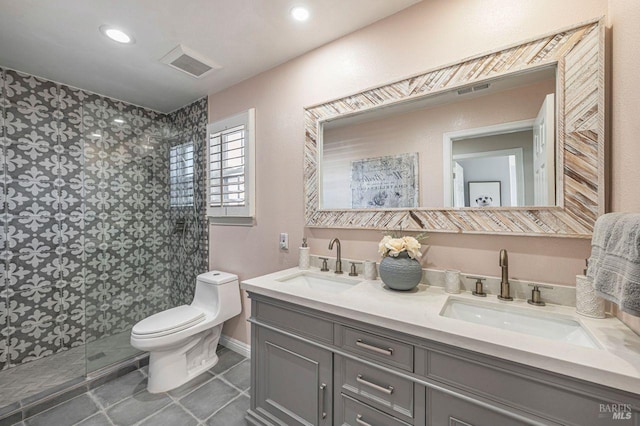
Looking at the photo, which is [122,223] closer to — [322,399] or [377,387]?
[322,399]

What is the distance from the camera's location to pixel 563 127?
1111 millimetres

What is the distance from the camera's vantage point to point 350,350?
1.13 meters

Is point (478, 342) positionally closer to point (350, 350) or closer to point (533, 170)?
point (350, 350)

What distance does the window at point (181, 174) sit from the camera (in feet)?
9.11

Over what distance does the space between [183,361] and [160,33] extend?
91.5 inches

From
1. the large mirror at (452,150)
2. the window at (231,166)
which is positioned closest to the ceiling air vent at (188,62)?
the window at (231,166)

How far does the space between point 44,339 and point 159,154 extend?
1.92 metres

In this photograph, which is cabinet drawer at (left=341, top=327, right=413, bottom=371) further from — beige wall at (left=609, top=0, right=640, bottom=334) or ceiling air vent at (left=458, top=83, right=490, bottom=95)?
ceiling air vent at (left=458, top=83, right=490, bottom=95)

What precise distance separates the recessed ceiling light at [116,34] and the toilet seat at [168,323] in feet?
6.51

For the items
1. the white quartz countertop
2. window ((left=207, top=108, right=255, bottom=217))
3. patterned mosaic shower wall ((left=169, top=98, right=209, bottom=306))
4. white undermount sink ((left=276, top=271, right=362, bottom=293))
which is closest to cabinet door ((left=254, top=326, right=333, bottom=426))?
the white quartz countertop

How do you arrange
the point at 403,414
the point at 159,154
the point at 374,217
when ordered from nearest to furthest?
the point at 403,414 → the point at 374,217 → the point at 159,154

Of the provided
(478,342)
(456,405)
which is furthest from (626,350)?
(456,405)

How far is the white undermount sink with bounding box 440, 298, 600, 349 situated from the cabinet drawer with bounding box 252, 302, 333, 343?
52 cm

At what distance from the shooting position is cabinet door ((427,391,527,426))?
82cm
